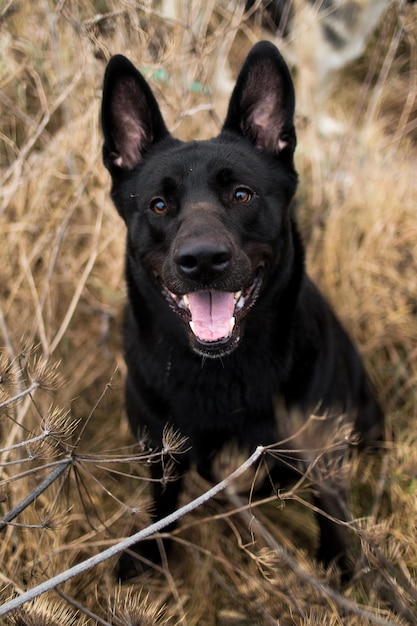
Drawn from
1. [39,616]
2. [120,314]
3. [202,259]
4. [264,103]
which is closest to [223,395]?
[202,259]

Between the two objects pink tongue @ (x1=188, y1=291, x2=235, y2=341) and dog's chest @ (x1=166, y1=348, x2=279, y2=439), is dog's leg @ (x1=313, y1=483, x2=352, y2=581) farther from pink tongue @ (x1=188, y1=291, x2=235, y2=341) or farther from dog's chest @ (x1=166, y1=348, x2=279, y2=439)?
pink tongue @ (x1=188, y1=291, x2=235, y2=341)

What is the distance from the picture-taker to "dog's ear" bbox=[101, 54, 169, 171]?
1925mm

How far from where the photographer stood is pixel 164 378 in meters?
2.00

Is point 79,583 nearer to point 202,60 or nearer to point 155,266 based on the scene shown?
point 155,266

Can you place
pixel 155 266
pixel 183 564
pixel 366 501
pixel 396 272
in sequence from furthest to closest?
pixel 396 272, pixel 366 501, pixel 183 564, pixel 155 266

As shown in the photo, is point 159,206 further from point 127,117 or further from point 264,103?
point 264,103

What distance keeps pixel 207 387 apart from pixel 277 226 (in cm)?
59

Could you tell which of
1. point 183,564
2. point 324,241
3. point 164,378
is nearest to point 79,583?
point 183,564

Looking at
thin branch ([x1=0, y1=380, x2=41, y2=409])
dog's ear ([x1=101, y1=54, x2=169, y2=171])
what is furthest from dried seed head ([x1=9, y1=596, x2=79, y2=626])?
dog's ear ([x1=101, y1=54, x2=169, y2=171])

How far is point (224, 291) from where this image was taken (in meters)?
1.74

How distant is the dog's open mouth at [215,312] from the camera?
176 centimetres

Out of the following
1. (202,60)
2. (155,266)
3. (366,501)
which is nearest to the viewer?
(155,266)

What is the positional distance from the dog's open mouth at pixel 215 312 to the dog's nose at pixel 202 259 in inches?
4.5

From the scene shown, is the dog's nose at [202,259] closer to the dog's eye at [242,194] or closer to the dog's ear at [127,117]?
the dog's eye at [242,194]
